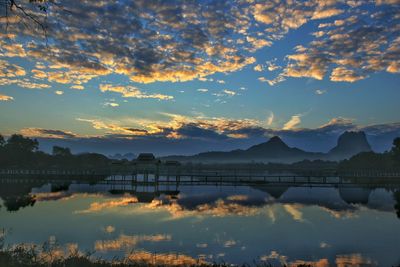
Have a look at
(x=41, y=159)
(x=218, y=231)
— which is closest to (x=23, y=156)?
(x=41, y=159)

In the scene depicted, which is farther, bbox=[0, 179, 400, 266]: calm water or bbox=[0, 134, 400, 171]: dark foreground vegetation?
bbox=[0, 134, 400, 171]: dark foreground vegetation

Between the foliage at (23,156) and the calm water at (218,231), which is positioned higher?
the foliage at (23,156)

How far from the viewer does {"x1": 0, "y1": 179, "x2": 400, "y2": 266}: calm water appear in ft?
56.2

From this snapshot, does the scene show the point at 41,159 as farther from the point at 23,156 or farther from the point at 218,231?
the point at 218,231

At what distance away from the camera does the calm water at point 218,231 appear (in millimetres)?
17125

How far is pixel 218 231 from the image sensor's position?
2283 cm

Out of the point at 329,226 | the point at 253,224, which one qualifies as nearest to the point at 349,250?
the point at 329,226

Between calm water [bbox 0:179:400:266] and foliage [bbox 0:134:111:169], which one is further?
foliage [bbox 0:134:111:169]

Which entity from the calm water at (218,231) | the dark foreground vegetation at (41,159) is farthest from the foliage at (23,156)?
the calm water at (218,231)

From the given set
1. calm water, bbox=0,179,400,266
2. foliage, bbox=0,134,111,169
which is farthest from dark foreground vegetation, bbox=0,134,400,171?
calm water, bbox=0,179,400,266

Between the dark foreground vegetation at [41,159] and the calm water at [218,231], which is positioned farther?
the dark foreground vegetation at [41,159]

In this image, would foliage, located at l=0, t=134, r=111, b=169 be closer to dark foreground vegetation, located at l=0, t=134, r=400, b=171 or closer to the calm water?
dark foreground vegetation, located at l=0, t=134, r=400, b=171

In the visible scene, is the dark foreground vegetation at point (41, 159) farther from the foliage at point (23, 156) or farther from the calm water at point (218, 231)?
the calm water at point (218, 231)

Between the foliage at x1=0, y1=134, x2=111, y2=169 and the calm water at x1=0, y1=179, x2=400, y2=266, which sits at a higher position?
the foliage at x1=0, y1=134, x2=111, y2=169
